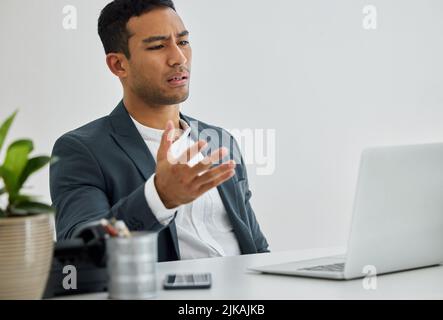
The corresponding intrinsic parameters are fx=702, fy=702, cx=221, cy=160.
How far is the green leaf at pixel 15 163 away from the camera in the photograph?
45.4 inches

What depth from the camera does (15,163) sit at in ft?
3.80

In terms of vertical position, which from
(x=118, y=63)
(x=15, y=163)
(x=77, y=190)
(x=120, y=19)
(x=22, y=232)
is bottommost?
(x=77, y=190)

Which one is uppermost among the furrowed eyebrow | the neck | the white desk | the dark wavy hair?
the dark wavy hair

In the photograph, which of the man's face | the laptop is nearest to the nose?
the man's face

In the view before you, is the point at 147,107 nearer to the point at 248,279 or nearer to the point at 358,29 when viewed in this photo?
the point at 248,279

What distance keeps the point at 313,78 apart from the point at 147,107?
6.24ft

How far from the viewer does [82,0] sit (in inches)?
148

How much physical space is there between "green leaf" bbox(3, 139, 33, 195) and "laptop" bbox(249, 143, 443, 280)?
→ 1.93 ft

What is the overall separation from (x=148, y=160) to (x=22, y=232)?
1019mm

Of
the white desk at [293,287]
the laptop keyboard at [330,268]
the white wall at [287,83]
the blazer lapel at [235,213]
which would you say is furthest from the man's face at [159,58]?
the white wall at [287,83]

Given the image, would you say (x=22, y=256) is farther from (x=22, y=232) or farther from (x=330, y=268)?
(x=330, y=268)

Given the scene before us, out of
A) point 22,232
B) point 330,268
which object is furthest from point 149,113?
point 22,232

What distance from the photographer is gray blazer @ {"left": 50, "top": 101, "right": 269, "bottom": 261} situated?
195cm

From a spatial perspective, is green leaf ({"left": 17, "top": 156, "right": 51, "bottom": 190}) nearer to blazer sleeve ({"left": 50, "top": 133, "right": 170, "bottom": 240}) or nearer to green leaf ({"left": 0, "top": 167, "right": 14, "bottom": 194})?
green leaf ({"left": 0, "top": 167, "right": 14, "bottom": 194})
